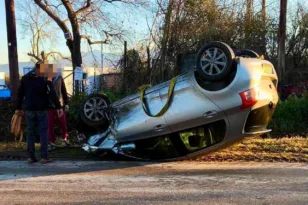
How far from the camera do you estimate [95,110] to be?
8383 millimetres

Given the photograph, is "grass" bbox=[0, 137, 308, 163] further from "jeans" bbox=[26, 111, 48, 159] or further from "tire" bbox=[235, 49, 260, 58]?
"tire" bbox=[235, 49, 260, 58]

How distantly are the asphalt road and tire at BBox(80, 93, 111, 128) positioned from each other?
2.97ft

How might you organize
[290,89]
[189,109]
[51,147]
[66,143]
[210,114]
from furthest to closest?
1. [290,89]
2. [66,143]
3. [51,147]
4. [189,109]
5. [210,114]

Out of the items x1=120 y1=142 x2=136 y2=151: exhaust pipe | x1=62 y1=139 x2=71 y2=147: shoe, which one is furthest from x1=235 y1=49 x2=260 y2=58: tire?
x1=62 y1=139 x2=71 y2=147: shoe

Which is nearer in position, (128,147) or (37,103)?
(128,147)

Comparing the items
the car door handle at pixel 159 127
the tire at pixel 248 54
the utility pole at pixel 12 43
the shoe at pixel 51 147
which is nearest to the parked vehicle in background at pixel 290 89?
the tire at pixel 248 54

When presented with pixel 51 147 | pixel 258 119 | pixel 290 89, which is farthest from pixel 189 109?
pixel 290 89

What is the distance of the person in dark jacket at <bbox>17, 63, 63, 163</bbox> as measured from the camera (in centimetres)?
771

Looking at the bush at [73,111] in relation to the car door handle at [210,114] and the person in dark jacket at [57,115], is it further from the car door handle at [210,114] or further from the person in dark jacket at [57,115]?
the car door handle at [210,114]

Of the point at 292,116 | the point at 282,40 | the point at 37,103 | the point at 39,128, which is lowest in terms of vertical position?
the point at 292,116

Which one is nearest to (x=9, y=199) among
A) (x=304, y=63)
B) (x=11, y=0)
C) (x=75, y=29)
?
(x=11, y=0)

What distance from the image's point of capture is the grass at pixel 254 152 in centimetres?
786

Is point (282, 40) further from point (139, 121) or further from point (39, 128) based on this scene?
point (39, 128)

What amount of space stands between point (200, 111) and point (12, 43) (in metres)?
7.83
